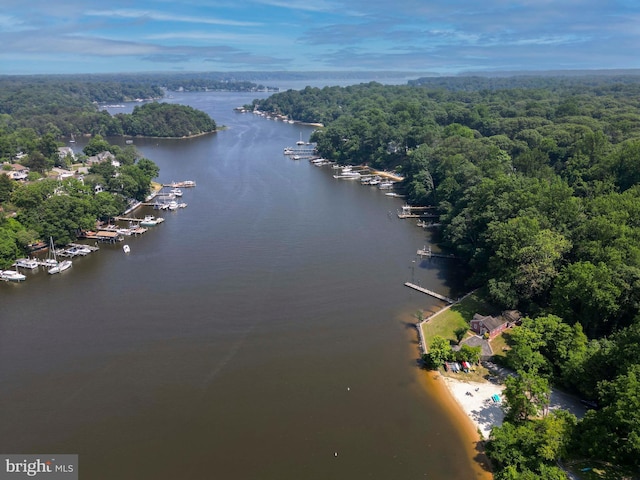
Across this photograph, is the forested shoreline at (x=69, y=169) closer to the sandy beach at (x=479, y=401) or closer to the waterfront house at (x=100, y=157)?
the waterfront house at (x=100, y=157)

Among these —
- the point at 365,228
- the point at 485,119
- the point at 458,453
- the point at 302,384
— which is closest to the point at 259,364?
the point at 302,384

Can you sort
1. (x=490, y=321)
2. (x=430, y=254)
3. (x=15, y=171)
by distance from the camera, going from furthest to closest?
(x=15, y=171)
(x=430, y=254)
(x=490, y=321)

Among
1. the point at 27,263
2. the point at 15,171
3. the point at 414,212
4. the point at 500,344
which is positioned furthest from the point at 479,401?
the point at 15,171

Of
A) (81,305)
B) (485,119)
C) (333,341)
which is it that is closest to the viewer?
(333,341)

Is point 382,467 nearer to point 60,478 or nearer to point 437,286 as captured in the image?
point 60,478

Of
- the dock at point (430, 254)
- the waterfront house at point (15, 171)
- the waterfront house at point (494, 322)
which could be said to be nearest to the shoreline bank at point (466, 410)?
the waterfront house at point (494, 322)

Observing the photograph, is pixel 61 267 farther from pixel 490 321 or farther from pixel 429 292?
pixel 490 321
